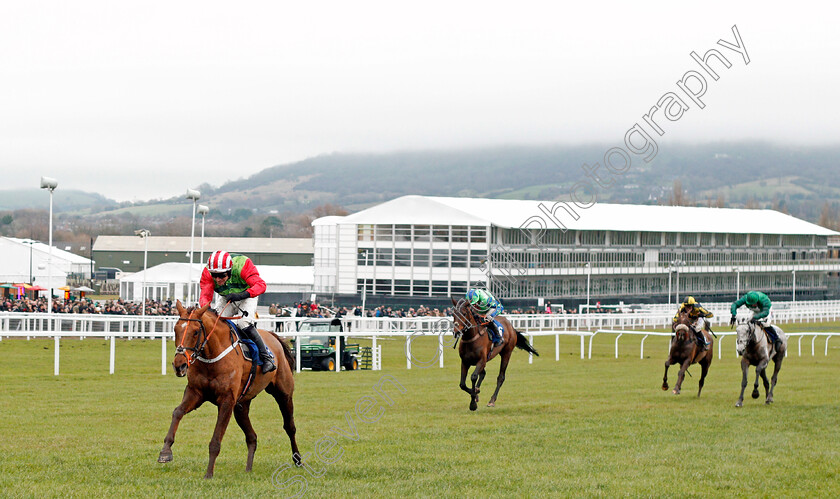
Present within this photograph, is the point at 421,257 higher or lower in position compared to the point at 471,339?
higher

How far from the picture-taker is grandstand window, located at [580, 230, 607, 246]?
64625mm

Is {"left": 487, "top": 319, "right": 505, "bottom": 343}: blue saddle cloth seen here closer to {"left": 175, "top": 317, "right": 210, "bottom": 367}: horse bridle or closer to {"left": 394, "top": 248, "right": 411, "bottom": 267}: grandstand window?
{"left": 175, "top": 317, "right": 210, "bottom": 367}: horse bridle

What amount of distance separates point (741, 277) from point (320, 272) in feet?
116

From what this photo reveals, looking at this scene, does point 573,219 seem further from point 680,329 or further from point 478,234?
point 680,329

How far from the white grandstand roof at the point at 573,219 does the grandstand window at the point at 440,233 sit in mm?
328

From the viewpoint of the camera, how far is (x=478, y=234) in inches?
2272

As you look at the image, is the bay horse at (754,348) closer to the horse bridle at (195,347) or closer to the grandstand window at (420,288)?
the horse bridle at (195,347)

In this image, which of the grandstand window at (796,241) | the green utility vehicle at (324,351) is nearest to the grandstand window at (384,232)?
the green utility vehicle at (324,351)

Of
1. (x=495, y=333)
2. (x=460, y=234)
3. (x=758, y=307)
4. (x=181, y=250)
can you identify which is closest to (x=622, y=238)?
(x=460, y=234)

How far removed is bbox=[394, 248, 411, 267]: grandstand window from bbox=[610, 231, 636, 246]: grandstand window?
1637 cm

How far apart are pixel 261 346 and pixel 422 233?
50204 mm

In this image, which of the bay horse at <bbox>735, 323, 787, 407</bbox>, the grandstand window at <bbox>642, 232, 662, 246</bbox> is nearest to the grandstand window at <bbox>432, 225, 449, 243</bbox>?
the grandstand window at <bbox>642, 232, 662, 246</bbox>

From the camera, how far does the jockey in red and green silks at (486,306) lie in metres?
13.9

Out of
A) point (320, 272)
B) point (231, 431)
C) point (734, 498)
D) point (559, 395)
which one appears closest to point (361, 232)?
point (320, 272)
